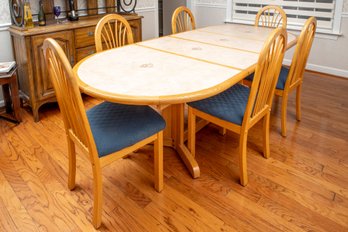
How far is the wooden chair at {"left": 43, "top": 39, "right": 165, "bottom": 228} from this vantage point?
1312 millimetres

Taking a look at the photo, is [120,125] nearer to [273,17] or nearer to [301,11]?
[273,17]

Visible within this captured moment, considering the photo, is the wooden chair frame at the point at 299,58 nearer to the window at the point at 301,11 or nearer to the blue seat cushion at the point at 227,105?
the blue seat cushion at the point at 227,105

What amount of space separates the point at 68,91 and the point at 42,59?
148 cm

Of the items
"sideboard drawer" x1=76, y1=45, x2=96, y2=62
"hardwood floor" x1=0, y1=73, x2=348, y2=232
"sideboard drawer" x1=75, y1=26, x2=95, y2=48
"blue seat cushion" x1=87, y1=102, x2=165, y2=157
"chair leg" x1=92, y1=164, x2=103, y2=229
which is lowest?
"hardwood floor" x1=0, y1=73, x2=348, y2=232

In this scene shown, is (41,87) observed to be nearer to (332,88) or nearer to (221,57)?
(221,57)

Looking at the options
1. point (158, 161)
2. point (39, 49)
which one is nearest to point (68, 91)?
point (158, 161)

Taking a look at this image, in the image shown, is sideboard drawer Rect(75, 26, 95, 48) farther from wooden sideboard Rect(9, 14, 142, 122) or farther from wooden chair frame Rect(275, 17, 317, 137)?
wooden chair frame Rect(275, 17, 317, 137)

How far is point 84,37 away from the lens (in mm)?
2842

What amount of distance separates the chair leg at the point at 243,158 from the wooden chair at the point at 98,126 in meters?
0.48

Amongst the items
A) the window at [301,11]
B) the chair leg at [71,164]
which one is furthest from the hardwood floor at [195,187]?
the window at [301,11]

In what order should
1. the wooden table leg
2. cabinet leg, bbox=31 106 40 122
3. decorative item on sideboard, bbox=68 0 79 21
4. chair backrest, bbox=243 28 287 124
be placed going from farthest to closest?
decorative item on sideboard, bbox=68 0 79 21, cabinet leg, bbox=31 106 40 122, the wooden table leg, chair backrest, bbox=243 28 287 124

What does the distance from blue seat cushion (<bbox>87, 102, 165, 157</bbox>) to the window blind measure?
300 centimetres

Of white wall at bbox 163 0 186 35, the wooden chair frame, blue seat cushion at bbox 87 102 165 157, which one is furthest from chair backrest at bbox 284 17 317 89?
white wall at bbox 163 0 186 35

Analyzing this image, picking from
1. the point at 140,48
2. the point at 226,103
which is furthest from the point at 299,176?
the point at 140,48
